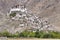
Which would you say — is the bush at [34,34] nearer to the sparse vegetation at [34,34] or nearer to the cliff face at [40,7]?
the sparse vegetation at [34,34]

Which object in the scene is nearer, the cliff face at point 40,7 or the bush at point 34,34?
the bush at point 34,34

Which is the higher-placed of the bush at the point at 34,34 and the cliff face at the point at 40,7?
the cliff face at the point at 40,7

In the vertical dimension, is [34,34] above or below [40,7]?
below

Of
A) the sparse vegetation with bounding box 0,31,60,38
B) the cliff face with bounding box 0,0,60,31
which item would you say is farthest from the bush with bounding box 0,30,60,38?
the cliff face with bounding box 0,0,60,31

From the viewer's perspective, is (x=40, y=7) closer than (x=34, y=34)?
No

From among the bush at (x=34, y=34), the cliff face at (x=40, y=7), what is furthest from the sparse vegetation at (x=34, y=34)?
the cliff face at (x=40, y=7)

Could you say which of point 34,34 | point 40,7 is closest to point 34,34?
point 34,34

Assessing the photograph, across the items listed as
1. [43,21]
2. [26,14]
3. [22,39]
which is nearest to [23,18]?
[26,14]

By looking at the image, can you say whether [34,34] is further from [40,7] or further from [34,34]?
[40,7]

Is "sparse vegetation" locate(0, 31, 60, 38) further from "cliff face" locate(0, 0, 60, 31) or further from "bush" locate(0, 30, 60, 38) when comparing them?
"cliff face" locate(0, 0, 60, 31)

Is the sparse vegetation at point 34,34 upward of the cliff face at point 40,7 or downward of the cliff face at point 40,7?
downward
